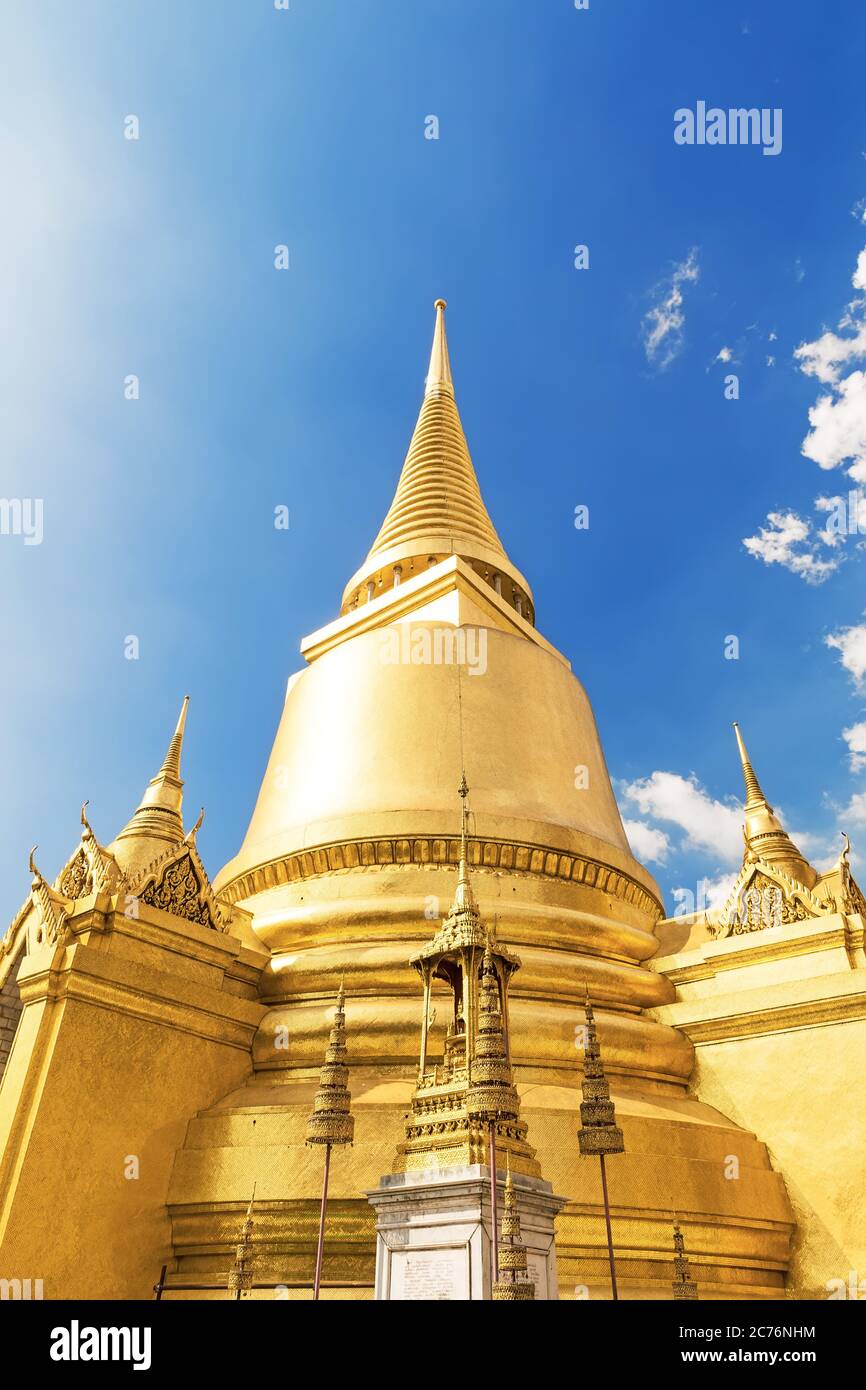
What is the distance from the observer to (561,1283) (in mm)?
6133

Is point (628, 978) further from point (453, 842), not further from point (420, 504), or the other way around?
point (420, 504)

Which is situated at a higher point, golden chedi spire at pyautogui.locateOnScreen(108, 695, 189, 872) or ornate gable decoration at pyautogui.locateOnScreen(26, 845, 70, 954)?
golden chedi spire at pyautogui.locateOnScreen(108, 695, 189, 872)

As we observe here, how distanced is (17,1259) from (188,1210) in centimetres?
122

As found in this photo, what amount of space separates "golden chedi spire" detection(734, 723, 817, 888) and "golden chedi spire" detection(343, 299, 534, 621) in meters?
4.80

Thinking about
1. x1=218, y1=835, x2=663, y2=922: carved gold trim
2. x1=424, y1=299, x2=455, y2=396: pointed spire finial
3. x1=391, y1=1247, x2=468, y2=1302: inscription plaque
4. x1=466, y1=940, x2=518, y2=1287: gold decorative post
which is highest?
x1=424, y1=299, x2=455, y2=396: pointed spire finial

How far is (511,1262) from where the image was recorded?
409 cm

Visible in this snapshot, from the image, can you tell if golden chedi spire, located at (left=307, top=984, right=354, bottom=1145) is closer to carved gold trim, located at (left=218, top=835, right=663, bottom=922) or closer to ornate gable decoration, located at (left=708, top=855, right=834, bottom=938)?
carved gold trim, located at (left=218, top=835, right=663, bottom=922)

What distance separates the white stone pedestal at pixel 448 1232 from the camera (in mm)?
4445

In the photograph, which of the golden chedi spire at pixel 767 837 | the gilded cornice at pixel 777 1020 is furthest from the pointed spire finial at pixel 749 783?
the gilded cornice at pixel 777 1020

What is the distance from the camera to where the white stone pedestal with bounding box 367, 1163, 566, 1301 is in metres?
4.45

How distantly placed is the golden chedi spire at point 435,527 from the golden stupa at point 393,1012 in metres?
2.93

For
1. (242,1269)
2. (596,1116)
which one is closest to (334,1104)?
(242,1269)

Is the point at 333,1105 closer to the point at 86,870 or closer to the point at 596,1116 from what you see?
the point at 596,1116

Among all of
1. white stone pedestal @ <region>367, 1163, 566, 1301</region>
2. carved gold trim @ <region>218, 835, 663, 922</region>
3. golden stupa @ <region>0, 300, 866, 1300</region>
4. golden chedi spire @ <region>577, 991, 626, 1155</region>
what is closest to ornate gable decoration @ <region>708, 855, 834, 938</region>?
golden stupa @ <region>0, 300, 866, 1300</region>
